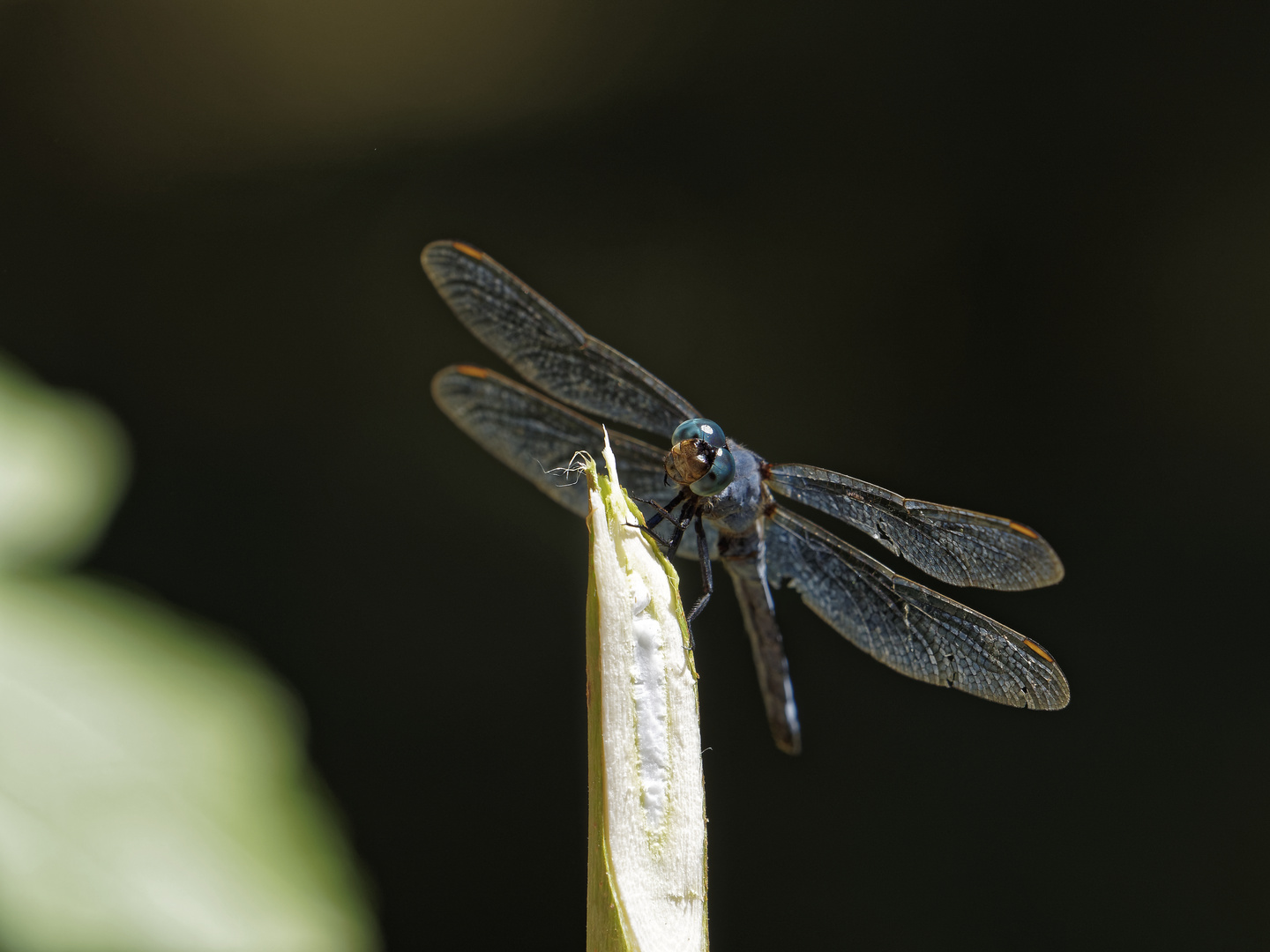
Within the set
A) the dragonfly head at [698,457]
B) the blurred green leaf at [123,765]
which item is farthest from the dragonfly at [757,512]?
the blurred green leaf at [123,765]

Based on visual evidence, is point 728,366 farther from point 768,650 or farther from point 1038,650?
point 1038,650

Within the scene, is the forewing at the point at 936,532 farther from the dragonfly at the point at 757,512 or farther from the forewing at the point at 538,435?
the forewing at the point at 538,435

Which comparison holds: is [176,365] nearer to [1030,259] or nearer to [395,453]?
[395,453]

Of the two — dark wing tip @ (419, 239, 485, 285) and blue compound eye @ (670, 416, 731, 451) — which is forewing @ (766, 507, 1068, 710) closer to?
blue compound eye @ (670, 416, 731, 451)

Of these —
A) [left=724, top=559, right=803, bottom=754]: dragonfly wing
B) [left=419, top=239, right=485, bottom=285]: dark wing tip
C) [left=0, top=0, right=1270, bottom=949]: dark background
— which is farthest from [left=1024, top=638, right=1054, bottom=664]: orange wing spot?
[left=0, top=0, right=1270, bottom=949]: dark background

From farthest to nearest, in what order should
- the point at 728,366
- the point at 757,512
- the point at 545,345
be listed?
the point at 728,366
the point at 545,345
the point at 757,512

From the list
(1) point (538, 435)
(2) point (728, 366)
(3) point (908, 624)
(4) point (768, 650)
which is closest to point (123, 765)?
(1) point (538, 435)

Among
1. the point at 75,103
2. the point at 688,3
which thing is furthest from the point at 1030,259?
the point at 75,103
